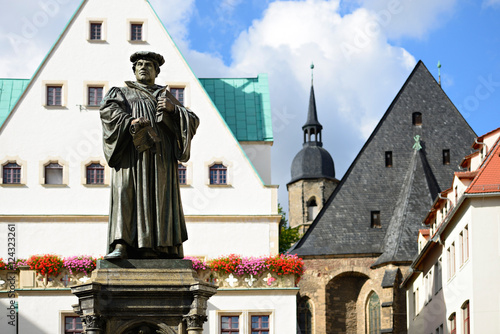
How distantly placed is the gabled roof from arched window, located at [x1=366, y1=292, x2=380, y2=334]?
81.2ft

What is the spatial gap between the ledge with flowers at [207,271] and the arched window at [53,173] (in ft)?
20.3

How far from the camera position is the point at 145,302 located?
512 inches

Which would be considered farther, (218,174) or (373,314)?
(373,314)

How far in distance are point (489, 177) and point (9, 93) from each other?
18.7 m

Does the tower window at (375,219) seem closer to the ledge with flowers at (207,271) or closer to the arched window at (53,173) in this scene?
the arched window at (53,173)

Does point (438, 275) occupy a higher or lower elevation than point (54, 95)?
lower

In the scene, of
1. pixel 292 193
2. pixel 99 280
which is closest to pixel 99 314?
pixel 99 280

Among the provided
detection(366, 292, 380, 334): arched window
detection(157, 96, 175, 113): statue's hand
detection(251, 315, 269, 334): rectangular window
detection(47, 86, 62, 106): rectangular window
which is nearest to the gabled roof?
detection(251, 315, 269, 334): rectangular window

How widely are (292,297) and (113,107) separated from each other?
22239 mm

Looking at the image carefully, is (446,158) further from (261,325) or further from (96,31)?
(261,325)

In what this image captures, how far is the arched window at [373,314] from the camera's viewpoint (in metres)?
61.4

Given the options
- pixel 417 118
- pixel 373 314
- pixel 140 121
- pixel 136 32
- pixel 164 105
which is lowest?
pixel 140 121

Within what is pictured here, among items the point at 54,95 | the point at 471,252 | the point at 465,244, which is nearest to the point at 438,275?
the point at 465,244

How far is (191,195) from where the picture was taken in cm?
4019
